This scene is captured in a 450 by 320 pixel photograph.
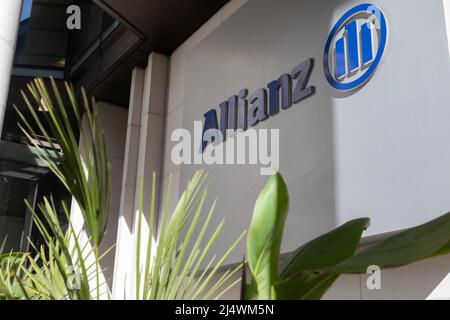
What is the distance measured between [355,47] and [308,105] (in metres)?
0.53

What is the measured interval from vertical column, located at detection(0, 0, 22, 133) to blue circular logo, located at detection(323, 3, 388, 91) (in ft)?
7.11

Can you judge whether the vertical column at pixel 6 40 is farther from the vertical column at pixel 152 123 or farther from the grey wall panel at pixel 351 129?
the vertical column at pixel 152 123

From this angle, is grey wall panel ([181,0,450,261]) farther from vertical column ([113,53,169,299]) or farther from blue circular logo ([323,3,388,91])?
vertical column ([113,53,169,299])

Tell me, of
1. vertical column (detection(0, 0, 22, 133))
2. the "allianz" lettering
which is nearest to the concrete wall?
the "allianz" lettering

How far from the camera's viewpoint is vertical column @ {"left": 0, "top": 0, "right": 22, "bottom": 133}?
358cm

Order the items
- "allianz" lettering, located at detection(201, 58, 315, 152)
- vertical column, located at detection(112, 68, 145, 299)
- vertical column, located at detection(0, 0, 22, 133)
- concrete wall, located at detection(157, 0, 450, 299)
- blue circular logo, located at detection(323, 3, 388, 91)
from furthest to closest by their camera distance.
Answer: vertical column, located at detection(112, 68, 145, 299)
"allianz" lettering, located at detection(201, 58, 315, 152)
vertical column, located at detection(0, 0, 22, 133)
blue circular logo, located at detection(323, 3, 388, 91)
concrete wall, located at detection(157, 0, 450, 299)

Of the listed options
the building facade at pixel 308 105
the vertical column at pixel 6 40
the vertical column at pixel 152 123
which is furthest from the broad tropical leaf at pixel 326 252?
the vertical column at pixel 152 123

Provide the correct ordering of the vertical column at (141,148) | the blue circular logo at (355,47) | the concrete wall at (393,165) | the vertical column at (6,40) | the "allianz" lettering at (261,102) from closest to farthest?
the concrete wall at (393,165), the blue circular logo at (355,47), the vertical column at (6,40), the "allianz" lettering at (261,102), the vertical column at (141,148)

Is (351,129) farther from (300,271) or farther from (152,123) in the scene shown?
(152,123)

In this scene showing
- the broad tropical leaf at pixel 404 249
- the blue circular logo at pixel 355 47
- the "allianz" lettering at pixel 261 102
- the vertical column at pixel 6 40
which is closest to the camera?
the broad tropical leaf at pixel 404 249

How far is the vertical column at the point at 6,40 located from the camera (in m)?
3.58

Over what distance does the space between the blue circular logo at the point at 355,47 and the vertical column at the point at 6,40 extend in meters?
2.17

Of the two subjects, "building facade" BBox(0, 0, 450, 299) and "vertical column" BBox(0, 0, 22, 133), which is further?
"vertical column" BBox(0, 0, 22, 133)

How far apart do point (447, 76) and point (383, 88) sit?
45 cm
